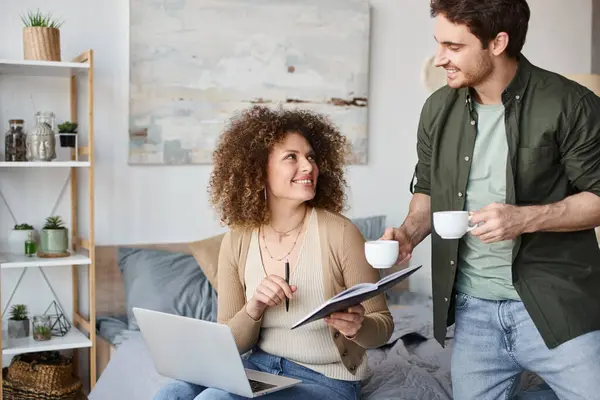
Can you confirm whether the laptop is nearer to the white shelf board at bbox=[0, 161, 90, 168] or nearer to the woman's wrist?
the woman's wrist

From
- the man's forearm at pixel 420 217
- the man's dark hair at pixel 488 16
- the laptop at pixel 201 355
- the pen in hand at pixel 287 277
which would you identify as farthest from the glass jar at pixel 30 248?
the man's dark hair at pixel 488 16

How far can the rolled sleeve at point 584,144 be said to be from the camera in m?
1.87

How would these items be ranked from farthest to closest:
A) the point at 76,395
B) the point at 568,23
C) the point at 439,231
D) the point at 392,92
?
the point at 568,23
the point at 392,92
the point at 76,395
the point at 439,231

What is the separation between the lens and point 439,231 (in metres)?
1.74

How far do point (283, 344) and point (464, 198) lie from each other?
615 mm

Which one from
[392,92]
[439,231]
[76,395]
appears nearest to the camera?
[439,231]

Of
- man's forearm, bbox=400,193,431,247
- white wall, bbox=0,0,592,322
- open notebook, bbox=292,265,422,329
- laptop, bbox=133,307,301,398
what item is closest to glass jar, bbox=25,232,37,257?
white wall, bbox=0,0,592,322

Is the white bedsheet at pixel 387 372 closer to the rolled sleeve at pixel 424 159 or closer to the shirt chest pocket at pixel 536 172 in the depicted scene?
the rolled sleeve at pixel 424 159

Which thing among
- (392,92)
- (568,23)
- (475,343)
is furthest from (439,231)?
(568,23)

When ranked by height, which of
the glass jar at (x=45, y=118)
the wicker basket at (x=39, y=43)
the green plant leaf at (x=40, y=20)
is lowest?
the glass jar at (x=45, y=118)

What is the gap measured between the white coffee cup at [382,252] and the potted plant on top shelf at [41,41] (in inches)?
73.1

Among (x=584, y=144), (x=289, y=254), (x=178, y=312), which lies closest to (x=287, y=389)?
(x=289, y=254)

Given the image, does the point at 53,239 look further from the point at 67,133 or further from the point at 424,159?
the point at 424,159

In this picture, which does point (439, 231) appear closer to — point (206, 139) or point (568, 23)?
point (206, 139)
